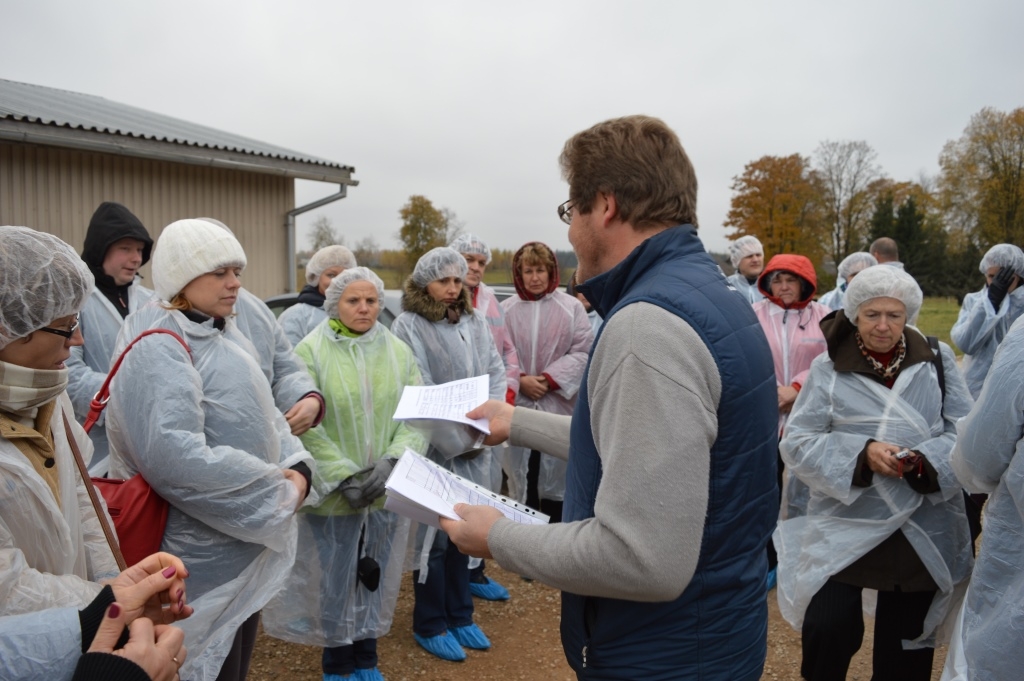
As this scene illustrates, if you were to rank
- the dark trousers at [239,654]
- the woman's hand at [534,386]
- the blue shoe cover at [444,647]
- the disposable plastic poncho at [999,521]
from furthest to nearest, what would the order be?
the woman's hand at [534,386] < the blue shoe cover at [444,647] < the dark trousers at [239,654] < the disposable plastic poncho at [999,521]

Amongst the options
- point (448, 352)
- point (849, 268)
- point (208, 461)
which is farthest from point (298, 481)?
point (849, 268)

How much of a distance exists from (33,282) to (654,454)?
1.34 m

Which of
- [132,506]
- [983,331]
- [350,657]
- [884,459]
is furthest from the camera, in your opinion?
[983,331]

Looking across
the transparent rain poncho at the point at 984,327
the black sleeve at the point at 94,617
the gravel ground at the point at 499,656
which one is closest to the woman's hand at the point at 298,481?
the black sleeve at the point at 94,617

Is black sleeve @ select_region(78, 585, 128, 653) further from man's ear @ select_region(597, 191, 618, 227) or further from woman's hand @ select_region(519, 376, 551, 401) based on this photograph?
woman's hand @ select_region(519, 376, 551, 401)

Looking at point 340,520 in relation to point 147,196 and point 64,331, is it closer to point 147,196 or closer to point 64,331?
point 64,331

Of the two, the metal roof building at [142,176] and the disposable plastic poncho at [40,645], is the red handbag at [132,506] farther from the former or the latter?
the metal roof building at [142,176]

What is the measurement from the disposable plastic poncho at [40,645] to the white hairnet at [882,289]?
301 centimetres

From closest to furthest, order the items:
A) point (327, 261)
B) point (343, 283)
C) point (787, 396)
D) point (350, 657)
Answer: point (350, 657), point (343, 283), point (787, 396), point (327, 261)

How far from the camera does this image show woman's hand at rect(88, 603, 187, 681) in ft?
4.40

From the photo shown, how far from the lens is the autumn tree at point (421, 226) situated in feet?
68.6

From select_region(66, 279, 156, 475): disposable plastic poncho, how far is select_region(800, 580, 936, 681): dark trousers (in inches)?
126

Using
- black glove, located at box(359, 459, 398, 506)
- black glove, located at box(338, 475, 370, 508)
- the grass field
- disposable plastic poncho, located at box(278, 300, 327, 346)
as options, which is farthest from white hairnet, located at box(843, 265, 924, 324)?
the grass field

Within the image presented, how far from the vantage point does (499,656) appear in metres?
4.05
